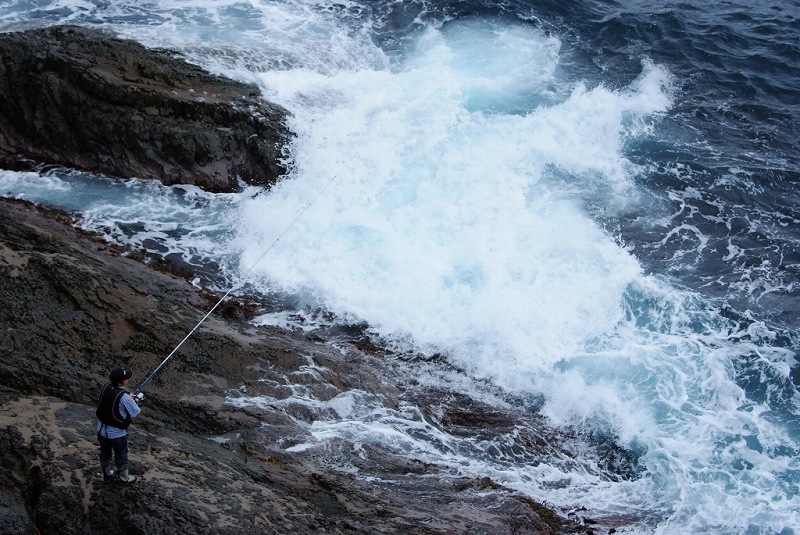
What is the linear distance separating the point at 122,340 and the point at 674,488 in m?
6.52

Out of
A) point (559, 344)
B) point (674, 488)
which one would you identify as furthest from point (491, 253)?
point (674, 488)

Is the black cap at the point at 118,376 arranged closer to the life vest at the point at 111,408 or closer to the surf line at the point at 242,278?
the life vest at the point at 111,408

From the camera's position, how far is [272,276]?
10016 millimetres

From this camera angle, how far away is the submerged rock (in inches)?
440

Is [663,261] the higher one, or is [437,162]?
[437,162]

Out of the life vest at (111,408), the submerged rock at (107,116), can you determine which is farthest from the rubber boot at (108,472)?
the submerged rock at (107,116)

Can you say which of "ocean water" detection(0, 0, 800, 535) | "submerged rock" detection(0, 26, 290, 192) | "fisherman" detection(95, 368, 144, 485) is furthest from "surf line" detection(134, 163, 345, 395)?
"submerged rock" detection(0, 26, 290, 192)

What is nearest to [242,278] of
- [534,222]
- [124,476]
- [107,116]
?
[107,116]

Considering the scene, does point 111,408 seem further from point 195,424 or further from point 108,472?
point 195,424

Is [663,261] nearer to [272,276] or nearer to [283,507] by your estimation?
[272,276]

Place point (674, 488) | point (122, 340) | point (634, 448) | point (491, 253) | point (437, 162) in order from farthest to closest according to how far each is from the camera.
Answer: point (437, 162), point (491, 253), point (634, 448), point (674, 488), point (122, 340)

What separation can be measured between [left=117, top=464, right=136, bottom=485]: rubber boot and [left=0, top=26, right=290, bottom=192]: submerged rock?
6.83 m

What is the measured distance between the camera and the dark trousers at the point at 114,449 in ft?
16.9

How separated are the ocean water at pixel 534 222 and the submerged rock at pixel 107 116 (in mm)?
439
